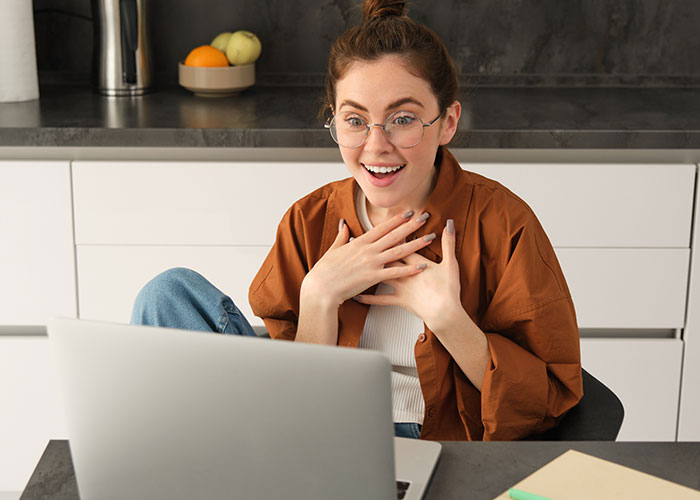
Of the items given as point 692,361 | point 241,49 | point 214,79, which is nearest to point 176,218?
point 214,79

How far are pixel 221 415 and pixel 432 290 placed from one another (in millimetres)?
606

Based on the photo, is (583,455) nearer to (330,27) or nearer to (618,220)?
(618,220)

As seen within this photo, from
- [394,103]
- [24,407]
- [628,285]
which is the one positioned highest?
[394,103]

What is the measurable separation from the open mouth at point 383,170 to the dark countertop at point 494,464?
19.3 inches

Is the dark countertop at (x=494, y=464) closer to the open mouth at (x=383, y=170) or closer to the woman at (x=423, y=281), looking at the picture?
the woman at (x=423, y=281)

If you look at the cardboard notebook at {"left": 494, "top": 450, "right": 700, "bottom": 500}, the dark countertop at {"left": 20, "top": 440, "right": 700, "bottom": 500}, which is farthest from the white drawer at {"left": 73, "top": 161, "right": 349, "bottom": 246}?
the cardboard notebook at {"left": 494, "top": 450, "right": 700, "bottom": 500}

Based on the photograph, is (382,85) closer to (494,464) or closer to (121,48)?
(494,464)

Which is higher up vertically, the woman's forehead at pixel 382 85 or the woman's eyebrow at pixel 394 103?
the woman's forehead at pixel 382 85

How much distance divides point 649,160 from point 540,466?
139cm

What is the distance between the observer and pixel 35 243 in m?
2.28

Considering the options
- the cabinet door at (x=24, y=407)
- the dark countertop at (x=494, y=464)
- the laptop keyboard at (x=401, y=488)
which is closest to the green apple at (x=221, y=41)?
the cabinet door at (x=24, y=407)

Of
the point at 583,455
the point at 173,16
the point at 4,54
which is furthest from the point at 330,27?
the point at 583,455

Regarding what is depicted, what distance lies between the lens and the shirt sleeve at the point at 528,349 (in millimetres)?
1348

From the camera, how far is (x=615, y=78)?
280cm
